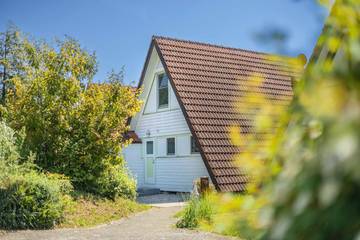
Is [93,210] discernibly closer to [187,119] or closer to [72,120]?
[72,120]

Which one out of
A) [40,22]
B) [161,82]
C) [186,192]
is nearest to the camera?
[186,192]

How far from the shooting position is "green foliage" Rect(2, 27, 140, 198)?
51.4 ft

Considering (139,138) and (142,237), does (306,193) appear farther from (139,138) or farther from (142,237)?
(139,138)

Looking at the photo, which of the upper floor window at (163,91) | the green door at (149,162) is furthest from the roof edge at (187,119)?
the green door at (149,162)

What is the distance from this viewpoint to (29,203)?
11.6m

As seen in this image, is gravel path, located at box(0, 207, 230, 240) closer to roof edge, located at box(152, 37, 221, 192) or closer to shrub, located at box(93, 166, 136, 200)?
shrub, located at box(93, 166, 136, 200)

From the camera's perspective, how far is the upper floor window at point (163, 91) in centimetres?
2230

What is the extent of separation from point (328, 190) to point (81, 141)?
15.4 m

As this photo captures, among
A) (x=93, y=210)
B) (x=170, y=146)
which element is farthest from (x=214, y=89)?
Result: (x=93, y=210)

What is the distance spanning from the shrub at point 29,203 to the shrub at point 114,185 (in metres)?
3.24

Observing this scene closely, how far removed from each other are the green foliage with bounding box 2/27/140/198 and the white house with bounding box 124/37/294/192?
146 inches

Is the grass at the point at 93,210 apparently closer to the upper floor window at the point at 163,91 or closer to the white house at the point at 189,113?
the white house at the point at 189,113

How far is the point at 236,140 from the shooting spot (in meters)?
1.69

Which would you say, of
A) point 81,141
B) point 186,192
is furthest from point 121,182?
point 186,192
